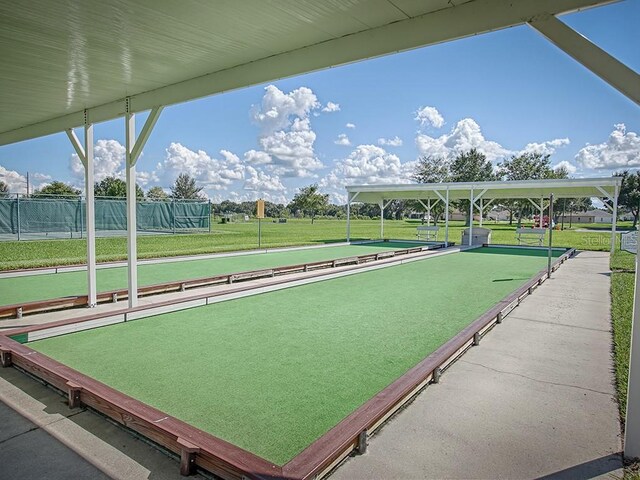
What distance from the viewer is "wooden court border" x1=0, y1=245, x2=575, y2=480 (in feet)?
6.89

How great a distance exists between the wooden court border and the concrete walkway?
0.39 feet

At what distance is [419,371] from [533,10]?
8.94ft

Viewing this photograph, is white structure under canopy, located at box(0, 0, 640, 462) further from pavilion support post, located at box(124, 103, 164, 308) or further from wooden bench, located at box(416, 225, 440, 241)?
wooden bench, located at box(416, 225, 440, 241)

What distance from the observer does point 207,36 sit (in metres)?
3.45

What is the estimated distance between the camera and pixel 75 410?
2.93 meters

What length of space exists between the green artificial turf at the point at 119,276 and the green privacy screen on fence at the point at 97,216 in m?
8.88

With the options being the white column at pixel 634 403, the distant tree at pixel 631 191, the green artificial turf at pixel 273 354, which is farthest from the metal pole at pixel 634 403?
the distant tree at pixel 631 191

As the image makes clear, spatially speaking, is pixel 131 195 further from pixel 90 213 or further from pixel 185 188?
pixel 185 188

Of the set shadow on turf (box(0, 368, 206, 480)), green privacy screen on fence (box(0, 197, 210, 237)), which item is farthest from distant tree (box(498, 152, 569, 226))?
shadow on turf (box(0, 368, 206, 480))

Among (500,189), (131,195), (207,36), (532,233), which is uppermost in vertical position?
(207,36)

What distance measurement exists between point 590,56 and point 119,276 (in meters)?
8.62

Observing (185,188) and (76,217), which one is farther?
(185,188)

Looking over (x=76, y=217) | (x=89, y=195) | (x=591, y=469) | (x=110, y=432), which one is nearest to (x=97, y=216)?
(x=76, y=217)

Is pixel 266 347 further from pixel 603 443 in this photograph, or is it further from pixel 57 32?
pixel 57 32
